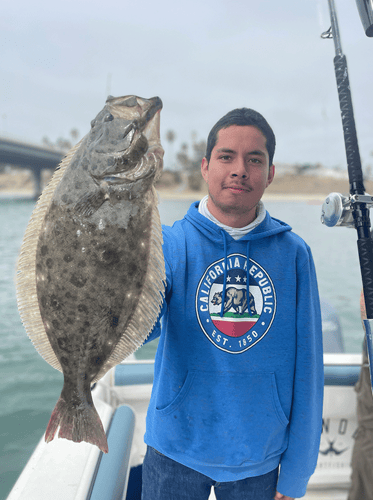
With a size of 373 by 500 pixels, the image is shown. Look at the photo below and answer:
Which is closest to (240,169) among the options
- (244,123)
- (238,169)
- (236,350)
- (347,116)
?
(238,169)

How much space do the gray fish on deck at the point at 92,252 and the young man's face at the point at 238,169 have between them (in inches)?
14.0

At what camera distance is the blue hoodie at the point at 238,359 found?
1.50 m

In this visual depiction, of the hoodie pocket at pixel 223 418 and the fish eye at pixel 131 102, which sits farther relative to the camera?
the hoodie pocket at pixel 223 418

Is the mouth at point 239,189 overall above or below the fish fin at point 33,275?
above

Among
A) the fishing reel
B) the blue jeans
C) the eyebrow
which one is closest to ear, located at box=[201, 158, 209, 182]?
the eyebrow

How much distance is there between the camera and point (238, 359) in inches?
59.1

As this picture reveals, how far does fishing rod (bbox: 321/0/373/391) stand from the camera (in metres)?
1.69

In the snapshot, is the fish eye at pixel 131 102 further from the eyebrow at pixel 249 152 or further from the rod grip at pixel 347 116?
the rod grip at pixel 347 116

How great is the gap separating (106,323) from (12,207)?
4903cm

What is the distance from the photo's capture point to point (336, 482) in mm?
3176

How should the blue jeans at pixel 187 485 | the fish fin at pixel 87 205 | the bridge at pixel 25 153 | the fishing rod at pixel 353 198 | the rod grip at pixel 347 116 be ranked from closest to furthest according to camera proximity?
the fish fin at pixel 87 205 → the blue jeans at pixel 187 485 → the fishing rod at pixel 353 198 → the rod grip at pixel 347 116 → the bridge at pixel 25 153

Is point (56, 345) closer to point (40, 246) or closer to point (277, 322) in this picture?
point (40, 246)

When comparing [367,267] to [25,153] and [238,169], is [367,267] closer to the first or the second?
[238,169]

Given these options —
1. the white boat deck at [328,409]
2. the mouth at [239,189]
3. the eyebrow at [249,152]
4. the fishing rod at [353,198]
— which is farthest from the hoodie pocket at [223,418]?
the white boat deck at [328,409]
